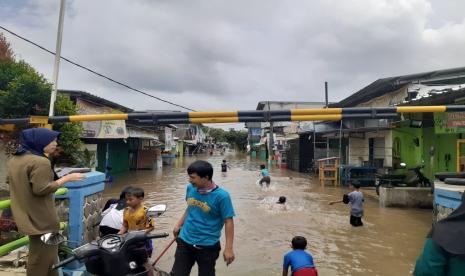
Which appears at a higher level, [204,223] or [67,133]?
[67,133]

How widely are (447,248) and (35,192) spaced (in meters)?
2.92

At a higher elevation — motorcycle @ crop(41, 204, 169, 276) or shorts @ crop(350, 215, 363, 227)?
motorcycle @ crop(41, 204, 169, 276)

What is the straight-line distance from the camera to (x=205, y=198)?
13.5 ft

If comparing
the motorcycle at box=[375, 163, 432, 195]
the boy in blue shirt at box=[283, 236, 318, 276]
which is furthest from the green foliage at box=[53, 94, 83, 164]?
the motorcycle at box=[375, 163, 432, 195]

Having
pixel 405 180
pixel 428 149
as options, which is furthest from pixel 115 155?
pixel 428 149

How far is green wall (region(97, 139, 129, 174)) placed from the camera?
82.8 feet

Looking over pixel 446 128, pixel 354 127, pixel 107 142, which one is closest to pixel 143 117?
pixel 446 128

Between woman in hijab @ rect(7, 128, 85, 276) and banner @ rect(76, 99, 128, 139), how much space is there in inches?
585

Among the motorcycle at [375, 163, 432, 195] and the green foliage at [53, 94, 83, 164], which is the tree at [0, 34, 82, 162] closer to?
the green foliage at [53, 94, 83, 164]

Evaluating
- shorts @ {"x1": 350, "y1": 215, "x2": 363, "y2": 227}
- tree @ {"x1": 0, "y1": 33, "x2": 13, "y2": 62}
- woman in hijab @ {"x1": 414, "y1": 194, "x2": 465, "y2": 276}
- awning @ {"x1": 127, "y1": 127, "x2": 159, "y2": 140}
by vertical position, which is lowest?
shorts @ {"x1": 350, "y1": 215, "x2": 363, "y2": 227}

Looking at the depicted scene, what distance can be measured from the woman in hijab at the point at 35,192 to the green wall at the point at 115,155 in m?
22.2

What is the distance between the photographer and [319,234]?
9914mm

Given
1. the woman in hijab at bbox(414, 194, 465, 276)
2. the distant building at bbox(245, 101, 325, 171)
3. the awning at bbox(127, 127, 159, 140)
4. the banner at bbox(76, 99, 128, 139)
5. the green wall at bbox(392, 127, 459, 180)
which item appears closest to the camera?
the woman in hijab at bbox(414, 194, 465, 276)

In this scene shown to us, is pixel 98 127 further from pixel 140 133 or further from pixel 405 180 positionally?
pixel 405 180
